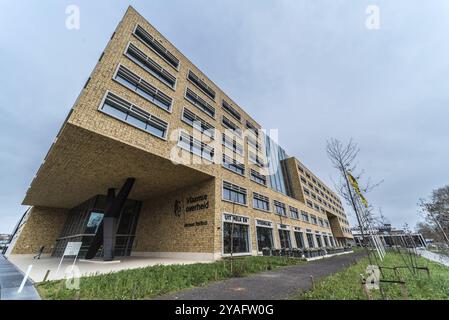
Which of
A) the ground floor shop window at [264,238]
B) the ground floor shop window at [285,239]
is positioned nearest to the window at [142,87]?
the ground floor shop window at [264,238]

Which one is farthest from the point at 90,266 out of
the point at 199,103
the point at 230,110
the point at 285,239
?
the point at 230,110

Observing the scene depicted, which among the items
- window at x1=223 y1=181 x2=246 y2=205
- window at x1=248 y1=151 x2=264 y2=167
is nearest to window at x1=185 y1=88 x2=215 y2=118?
window at x1=248 y1=151 x2=264 y2=167

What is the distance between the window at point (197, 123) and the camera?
16.9m

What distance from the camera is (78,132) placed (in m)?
10.4

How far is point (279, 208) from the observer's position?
2577 cm

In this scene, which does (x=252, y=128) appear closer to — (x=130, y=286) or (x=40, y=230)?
(x=130, y=286)

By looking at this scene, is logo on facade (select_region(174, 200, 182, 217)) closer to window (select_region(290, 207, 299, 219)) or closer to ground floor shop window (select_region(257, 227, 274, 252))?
ground floor shop window (select_region(257, 227, 274, 252))

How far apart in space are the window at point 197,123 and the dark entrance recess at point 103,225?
7.66 meters

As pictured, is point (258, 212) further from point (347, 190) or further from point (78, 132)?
point (78, 132)

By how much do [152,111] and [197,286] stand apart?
11.7m

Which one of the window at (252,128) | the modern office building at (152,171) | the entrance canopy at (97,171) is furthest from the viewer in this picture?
the window at (252,128)

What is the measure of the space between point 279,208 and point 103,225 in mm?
20755

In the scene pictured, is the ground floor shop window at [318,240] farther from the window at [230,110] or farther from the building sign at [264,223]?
the window at [230,110]
